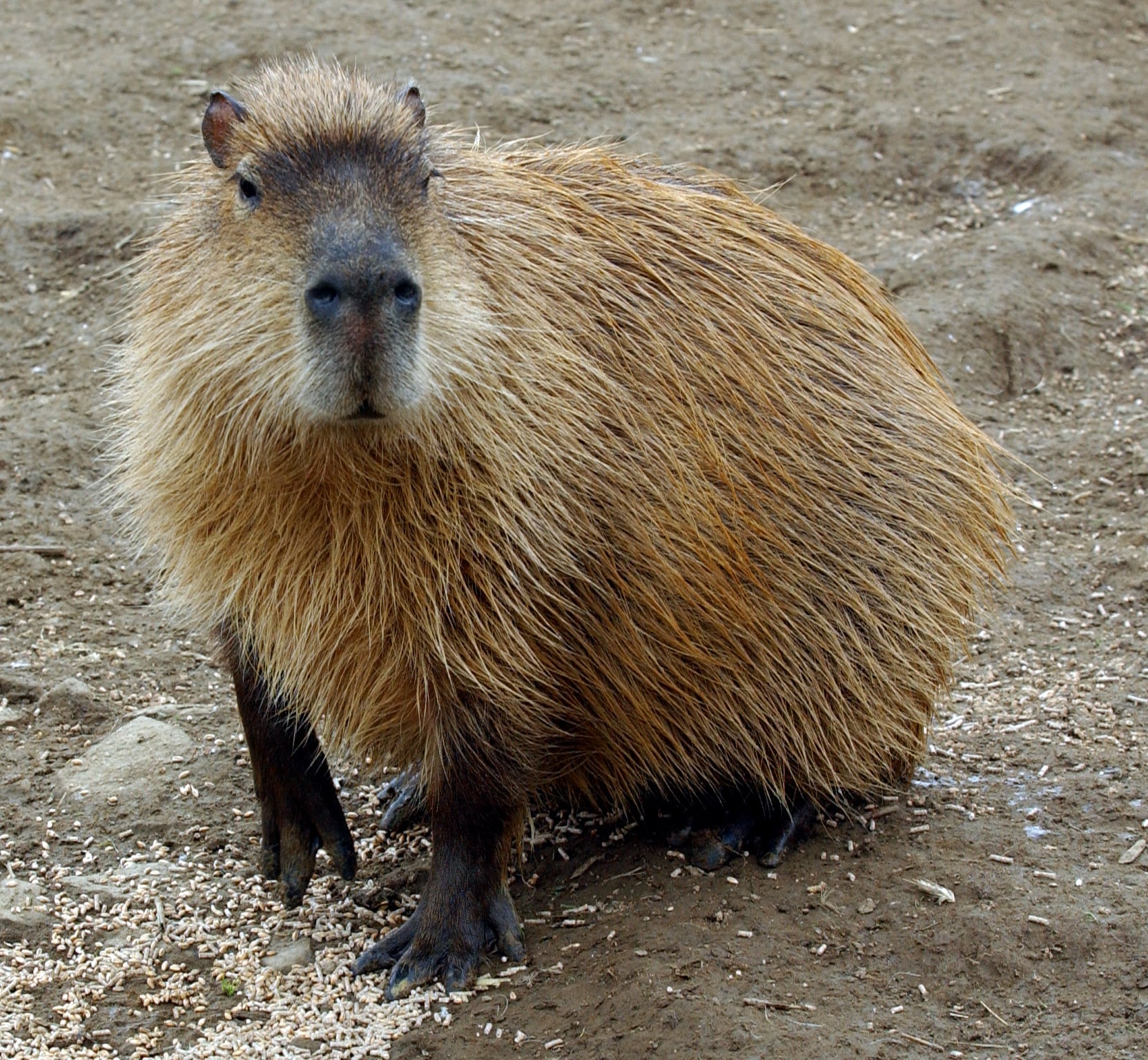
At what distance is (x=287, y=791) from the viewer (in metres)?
4.12

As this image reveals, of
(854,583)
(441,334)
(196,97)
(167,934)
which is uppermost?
(196,97)

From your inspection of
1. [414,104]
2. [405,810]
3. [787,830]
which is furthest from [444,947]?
[414,104]

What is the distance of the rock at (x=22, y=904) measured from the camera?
12.8 feet

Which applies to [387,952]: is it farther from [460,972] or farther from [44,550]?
[44,550]

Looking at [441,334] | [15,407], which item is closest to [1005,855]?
[441,334]

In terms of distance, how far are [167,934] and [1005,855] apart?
213 cm

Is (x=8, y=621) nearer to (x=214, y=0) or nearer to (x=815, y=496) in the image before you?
(x=815, y=496)

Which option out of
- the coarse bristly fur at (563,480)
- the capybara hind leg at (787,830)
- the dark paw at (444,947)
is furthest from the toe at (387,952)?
the capybara hind leg at (787,830)

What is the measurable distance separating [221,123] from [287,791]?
67.1 inches

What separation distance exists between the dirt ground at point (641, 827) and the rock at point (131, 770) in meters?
0.01

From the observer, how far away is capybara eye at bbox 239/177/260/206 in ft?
10.8

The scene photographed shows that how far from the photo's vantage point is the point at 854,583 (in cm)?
412

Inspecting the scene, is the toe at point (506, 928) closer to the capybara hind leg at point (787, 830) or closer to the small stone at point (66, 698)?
the capybara hind leg at point (787, 830)

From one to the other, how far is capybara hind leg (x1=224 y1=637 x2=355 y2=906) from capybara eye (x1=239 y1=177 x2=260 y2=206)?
4.11ft
